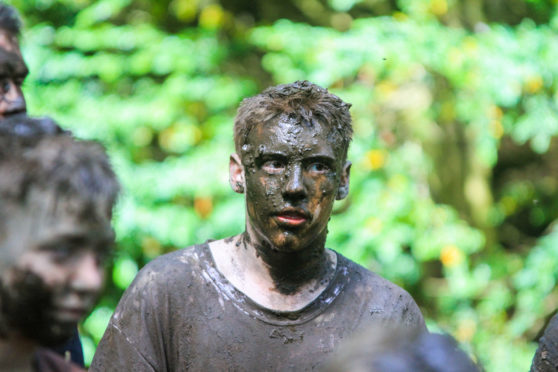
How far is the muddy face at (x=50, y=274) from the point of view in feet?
5.97

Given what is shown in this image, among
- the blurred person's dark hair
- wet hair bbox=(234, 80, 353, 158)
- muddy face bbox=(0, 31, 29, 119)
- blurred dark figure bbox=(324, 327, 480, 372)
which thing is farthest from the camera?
muddy face bbox=(0, 31, 29, 119)

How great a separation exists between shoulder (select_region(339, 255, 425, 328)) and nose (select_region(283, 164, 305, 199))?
1.61ft

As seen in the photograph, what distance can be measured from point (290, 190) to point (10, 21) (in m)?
1.48

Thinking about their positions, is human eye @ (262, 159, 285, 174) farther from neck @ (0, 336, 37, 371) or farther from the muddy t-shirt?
neck @ (0, 336, 37, 371)

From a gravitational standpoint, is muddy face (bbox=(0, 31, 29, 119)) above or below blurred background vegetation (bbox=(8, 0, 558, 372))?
above

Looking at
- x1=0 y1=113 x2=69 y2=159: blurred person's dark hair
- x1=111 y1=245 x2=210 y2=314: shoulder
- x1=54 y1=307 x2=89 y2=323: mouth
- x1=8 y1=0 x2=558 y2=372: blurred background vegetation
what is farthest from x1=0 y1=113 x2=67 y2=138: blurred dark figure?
x1=8 y1=0 x2=558 y2=372: blurred background vegetation

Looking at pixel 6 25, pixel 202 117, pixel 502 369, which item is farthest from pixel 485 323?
pixel 6 25

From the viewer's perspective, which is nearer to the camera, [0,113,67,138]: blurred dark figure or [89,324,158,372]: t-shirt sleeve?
[0,113,67,138]: blurred dark figure

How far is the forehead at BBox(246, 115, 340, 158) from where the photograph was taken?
9.71ft

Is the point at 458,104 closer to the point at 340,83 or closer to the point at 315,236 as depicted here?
the point at 340,83

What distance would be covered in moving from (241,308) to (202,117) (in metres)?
3.43

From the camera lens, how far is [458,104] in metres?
5.92

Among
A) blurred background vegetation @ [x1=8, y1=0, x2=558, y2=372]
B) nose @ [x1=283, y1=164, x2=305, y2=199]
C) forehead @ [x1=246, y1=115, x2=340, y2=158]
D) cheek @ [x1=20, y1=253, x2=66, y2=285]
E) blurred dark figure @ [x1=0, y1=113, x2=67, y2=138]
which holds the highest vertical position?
blurred dark figure @ [x1=0, y1=113, x2=67, y2=138]

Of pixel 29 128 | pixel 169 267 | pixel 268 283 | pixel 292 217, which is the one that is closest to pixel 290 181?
pixel 292 217
